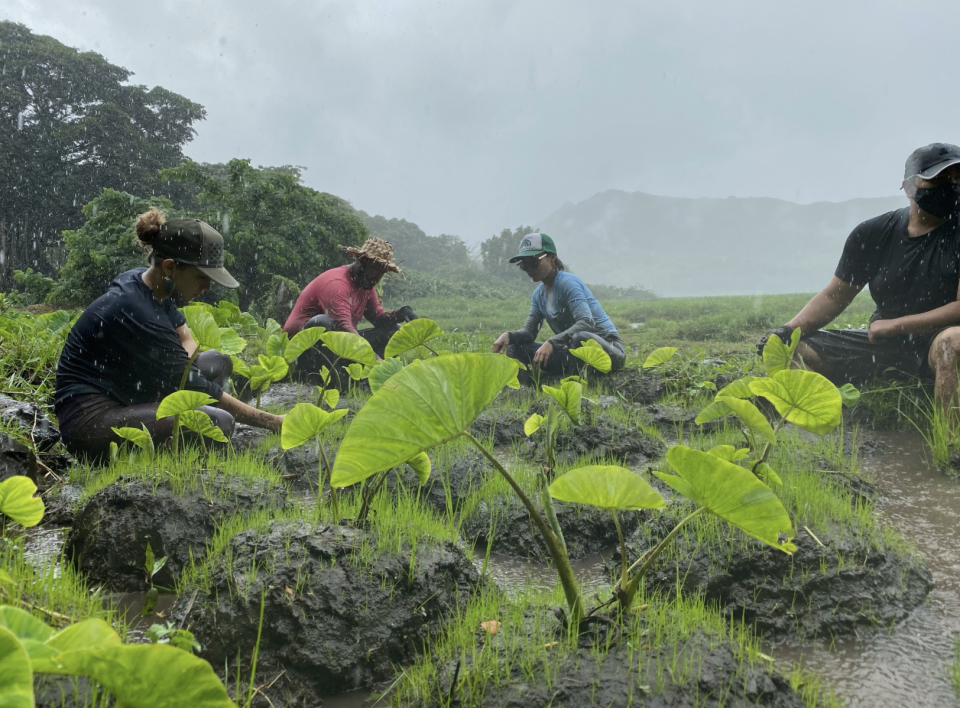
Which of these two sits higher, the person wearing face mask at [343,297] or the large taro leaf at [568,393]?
the person wearing face mask at [343,297]

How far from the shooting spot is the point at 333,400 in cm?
246

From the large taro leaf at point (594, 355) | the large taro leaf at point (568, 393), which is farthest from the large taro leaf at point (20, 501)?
the large taro leaf at point (594, 355)

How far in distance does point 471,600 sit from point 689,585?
0.76 m

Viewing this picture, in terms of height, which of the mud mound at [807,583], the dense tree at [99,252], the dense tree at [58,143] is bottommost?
the mud mound at [807,583]

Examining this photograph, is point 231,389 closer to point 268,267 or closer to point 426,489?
point 426,489

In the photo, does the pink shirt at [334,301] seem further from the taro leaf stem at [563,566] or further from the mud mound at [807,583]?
the taro leaf stem at [563,566]

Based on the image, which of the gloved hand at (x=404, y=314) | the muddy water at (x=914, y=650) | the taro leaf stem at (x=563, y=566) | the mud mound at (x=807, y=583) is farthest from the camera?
the gloved hand at (x=404, y=314)

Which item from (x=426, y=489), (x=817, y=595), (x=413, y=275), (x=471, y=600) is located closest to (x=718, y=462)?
(x=471, y=600)

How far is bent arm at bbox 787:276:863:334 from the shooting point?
11.7 ft

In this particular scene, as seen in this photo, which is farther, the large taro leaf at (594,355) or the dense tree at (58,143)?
the dense tree at (58,143)

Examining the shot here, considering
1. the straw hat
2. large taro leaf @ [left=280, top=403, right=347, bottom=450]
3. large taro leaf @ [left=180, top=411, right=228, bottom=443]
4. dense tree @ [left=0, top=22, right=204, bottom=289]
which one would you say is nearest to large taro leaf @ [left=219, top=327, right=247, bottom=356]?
large taro leaf @ [left=180, top=411, right=228, bottom=443]

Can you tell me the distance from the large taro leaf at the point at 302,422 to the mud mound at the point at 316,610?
1.01 feet

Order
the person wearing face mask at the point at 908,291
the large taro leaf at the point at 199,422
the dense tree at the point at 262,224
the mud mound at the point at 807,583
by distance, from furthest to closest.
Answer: the dense tree at the point at 262,224, the person wearing face mask at the point at 908,291, the large taro leaf at the point at 199,422, the mud mound at the point at 807,583

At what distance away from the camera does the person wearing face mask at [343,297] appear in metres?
4.65
